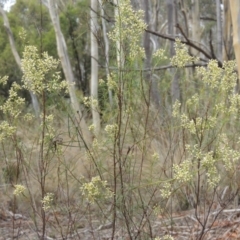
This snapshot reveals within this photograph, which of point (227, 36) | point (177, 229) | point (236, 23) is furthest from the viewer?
point (227, 36)

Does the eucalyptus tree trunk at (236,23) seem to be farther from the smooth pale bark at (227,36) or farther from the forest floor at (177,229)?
the smooth pale bark at (227,36)

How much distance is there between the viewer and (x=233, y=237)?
442 centimetres

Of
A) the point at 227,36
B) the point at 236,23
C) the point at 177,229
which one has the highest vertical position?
the point at 227,36

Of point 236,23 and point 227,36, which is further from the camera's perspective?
point 227,36

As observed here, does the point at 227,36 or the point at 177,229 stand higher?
the point at 227,36

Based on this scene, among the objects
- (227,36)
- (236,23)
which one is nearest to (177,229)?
(236,23)

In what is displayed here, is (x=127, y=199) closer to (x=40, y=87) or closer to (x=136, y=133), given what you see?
(x=136, y=133)

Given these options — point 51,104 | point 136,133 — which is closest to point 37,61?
point 51,104

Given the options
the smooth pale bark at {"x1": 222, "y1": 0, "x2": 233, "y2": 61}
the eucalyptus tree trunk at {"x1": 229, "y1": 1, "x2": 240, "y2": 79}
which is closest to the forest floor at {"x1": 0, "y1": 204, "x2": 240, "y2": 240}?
the eucalyptus tree trunk at {"x1": 229, "y1": 1, "x2": 240, "y2": 79}

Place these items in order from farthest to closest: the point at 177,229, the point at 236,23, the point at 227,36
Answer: the point at 227,36 → the point at 177,229 → the point at 236,23

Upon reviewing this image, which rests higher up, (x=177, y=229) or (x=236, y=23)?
(x=236, y=23)

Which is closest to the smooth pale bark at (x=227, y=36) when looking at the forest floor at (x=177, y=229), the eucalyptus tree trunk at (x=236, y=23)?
the forest floor at (x=177, y=229)

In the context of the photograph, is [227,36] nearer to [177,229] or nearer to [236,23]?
[177,229]

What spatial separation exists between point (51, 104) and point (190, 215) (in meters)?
1.98
